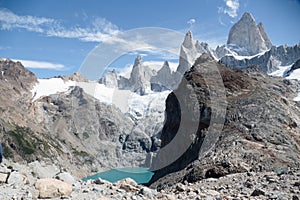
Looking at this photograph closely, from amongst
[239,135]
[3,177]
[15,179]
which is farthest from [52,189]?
[239,135]

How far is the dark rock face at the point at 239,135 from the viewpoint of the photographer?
30438 mm

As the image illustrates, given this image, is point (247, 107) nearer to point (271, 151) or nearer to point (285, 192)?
point (271, 151)

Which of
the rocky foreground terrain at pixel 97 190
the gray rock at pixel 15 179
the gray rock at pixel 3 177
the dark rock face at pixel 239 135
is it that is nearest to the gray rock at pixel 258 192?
the rocky foreground terrain at pixel 97 190

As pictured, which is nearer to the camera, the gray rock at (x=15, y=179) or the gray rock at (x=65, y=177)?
the gray rock at (x=15, y=179)

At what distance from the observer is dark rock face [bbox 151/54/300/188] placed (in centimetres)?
3044

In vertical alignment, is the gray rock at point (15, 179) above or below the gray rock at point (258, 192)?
below

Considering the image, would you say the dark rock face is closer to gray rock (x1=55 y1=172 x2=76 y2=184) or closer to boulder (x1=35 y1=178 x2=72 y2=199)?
gray rock (x1=55 y1=172 x2=76 y2=184)

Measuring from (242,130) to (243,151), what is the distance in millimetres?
8205

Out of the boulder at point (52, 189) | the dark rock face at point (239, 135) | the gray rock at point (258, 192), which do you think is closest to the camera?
→ the boulder at point (52, 189)

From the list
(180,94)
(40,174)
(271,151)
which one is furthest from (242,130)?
(40,174)

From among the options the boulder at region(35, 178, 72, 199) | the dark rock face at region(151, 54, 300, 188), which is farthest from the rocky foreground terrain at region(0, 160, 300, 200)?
the dark rock face at region(151, 54, 300, 188)

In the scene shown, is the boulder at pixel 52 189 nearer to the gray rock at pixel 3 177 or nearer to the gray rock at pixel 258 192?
the gray rock at pixel 3 177

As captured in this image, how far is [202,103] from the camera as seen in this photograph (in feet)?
176

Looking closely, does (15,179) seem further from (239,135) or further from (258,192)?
(239,135)
